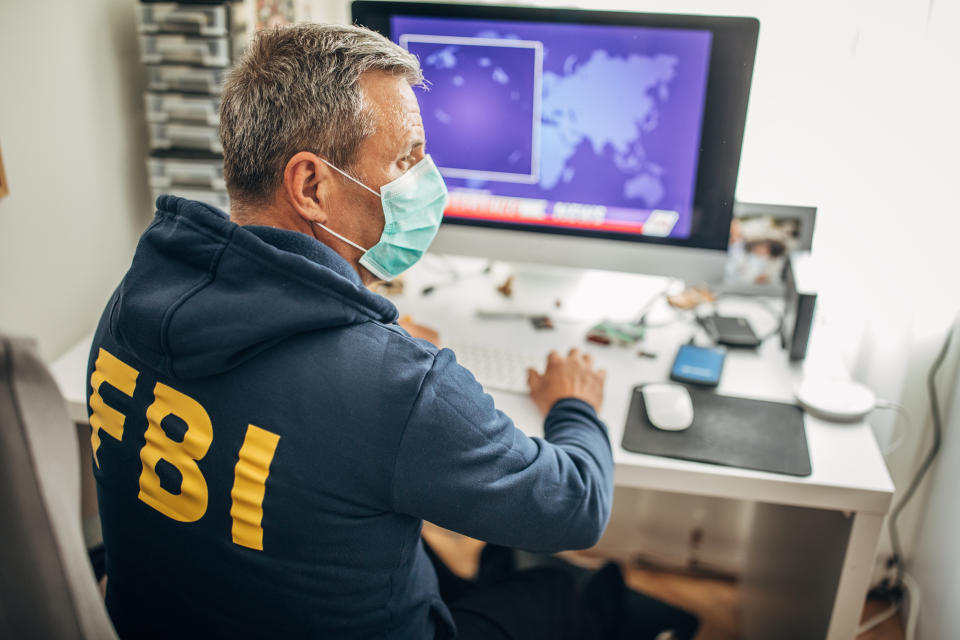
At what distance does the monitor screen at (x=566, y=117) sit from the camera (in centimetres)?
124

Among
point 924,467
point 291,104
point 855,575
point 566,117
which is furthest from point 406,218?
point 924,467

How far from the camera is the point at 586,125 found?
1.29 meters

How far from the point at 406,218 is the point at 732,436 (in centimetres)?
54

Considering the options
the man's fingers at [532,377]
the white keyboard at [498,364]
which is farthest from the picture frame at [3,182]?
the man's fingers at [532,377]

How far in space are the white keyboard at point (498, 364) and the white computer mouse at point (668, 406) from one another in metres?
0.18

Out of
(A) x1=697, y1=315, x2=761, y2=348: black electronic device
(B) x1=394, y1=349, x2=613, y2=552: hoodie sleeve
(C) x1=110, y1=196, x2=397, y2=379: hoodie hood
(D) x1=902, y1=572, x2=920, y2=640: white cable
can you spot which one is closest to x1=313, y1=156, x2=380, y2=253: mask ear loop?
(C) x1=110, y1=196, x2=397, y2=379: hoodie hood

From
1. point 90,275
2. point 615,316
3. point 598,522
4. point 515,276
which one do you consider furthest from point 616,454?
point 90,275

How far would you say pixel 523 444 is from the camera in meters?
0.83

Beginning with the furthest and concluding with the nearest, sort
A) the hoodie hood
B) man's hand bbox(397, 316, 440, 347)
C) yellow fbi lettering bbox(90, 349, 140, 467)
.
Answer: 1. man's hand bbox(397, 316, 440, 347)
2. yellow fbi lettering bbox(90, 349, 140, 467)
3. the hoodie hood

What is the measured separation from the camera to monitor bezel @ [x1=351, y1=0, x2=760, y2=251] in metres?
1.19

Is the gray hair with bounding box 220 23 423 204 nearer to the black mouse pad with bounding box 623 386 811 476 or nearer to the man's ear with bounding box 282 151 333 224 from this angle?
the man's ear with bounding box 282 151 333 224

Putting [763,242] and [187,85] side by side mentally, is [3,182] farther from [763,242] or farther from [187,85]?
[763,242]

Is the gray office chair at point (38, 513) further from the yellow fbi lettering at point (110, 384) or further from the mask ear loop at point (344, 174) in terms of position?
the mask ear loop at point (344, 174)

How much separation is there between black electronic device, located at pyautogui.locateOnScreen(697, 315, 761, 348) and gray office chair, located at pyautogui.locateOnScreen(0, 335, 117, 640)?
1089mm
